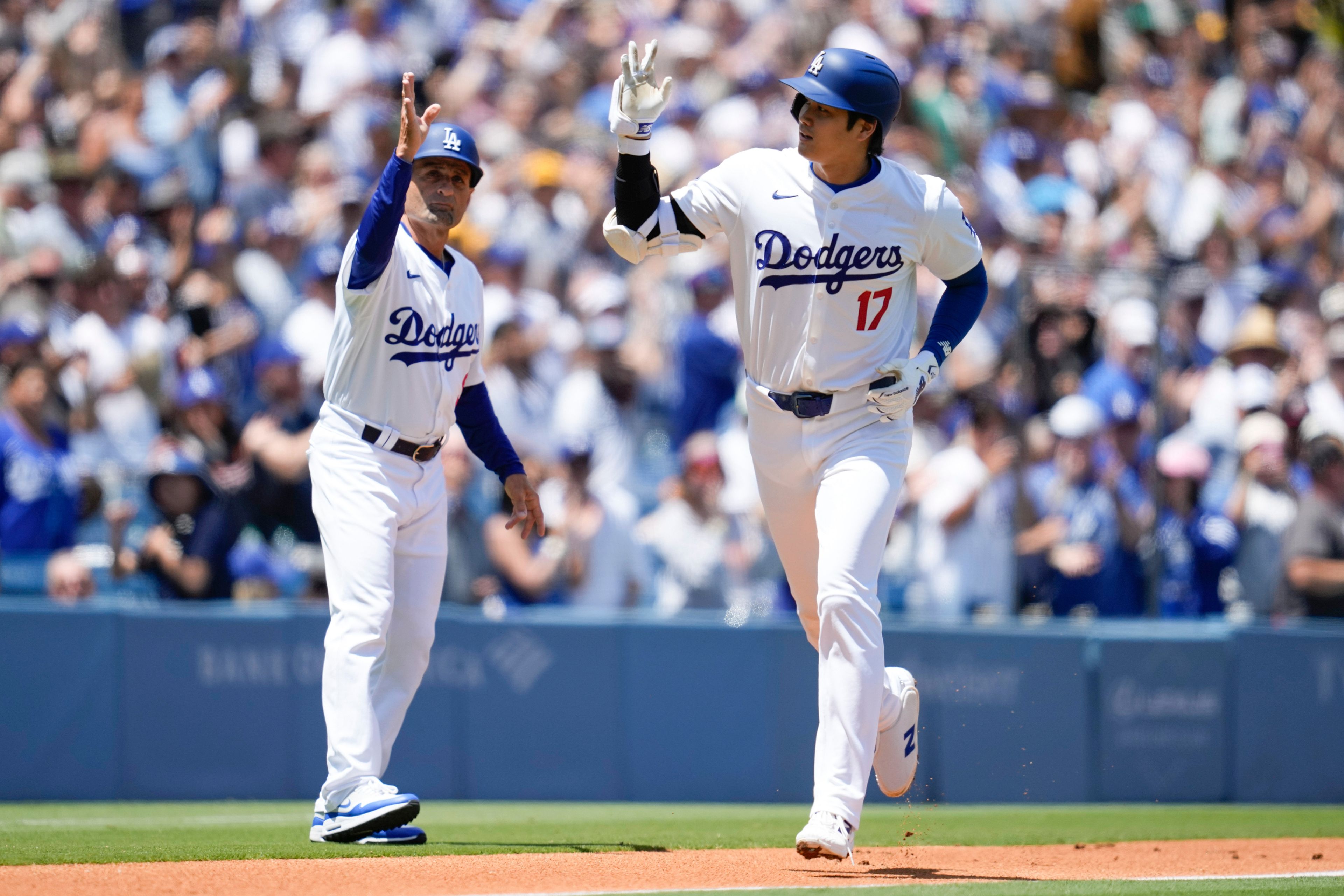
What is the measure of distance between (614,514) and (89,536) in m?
3.02

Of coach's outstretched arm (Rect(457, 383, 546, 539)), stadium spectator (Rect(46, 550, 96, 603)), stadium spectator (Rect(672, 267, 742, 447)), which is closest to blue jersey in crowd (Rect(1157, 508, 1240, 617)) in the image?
stadium spectator (Rect(672, 267, 742, 447))

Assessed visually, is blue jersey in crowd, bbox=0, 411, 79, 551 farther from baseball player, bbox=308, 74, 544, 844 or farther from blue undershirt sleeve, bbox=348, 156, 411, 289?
blue undershirt sleeve, bbox=348, 156, 411, 289

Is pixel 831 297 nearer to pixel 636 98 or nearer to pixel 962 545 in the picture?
pixel 636 98

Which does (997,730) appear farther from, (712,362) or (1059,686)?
(712,362)

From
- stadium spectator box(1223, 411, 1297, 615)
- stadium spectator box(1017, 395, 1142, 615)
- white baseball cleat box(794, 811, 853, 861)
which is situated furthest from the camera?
stadium spectator box(1223, 411, 1297, 615)

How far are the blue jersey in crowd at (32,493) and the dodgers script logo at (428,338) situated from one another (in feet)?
12.4

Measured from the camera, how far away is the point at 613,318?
11172 mm

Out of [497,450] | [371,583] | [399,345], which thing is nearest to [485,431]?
[497,450]

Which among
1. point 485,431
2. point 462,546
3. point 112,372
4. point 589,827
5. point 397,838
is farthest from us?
point 112,372

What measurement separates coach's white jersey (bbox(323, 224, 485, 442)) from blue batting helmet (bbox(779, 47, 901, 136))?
5.11ft

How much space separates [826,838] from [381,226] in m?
2.54

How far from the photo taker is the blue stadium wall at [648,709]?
29.1 ft

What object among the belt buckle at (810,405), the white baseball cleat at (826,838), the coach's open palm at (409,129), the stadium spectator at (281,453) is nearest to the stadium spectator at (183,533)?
the stadium spectator at (281,453)

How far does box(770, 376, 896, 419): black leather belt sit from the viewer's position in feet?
18.2
